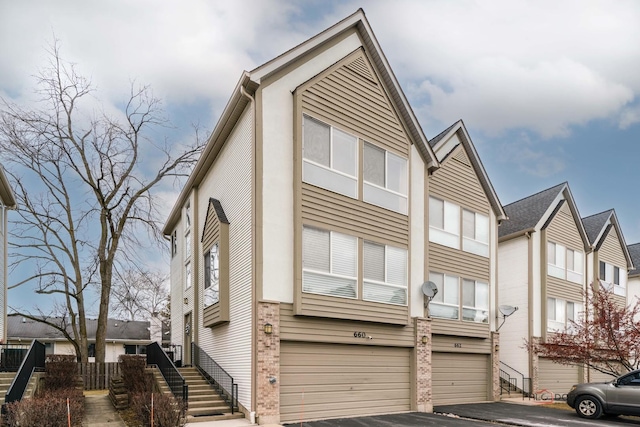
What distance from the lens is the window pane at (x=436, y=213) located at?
1938 centimetres

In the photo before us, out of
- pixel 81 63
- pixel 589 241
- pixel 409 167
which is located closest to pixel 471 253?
pixel 409 167

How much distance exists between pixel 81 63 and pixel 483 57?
1645 cm

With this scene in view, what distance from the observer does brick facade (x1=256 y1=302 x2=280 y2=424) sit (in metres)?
13.2

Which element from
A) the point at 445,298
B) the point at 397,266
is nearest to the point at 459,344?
the point at 445,298

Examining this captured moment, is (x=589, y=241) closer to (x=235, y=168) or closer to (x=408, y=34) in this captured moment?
(x=408, y=34)

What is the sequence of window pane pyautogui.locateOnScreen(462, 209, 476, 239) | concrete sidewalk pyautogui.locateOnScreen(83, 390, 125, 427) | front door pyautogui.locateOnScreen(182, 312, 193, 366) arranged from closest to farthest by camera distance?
1. concrete sidewalk pyautogui.locateOnScreen(83, 390, 125, 427)
2. window pane pyautogui.locateOnScreen(462, 209, 476, 239)
3. front door pyautogui.locateOnScreen(182, 312, 193, 366)

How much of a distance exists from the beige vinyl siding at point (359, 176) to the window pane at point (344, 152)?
0.61ft

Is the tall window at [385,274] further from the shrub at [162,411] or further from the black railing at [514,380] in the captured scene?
the black railing at [514,380]

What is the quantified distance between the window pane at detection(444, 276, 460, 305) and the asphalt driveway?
3.62 meters

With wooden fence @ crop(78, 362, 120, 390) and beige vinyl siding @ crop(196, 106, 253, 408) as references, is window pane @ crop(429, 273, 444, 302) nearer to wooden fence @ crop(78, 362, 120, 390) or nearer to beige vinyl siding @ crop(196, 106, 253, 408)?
beige vinyl siding @ crop(196, 106, 253, 408)

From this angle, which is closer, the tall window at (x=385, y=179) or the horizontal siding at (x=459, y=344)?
the tall window at (x=385, y=179)

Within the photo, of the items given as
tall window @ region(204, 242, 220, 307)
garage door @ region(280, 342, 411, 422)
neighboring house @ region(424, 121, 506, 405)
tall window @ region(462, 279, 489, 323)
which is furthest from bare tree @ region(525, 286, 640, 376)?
tall window @ region(204, 242, 220, 307)

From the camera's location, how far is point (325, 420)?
14398 mm

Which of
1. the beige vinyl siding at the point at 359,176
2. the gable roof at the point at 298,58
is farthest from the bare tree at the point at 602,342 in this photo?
the gable roof at the point at 298,58
